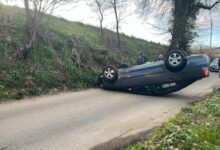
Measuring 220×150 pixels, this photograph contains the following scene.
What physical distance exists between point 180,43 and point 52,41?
49.1 ft

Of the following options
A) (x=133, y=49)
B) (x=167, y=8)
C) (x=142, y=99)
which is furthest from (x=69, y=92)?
(x=167, y=8)

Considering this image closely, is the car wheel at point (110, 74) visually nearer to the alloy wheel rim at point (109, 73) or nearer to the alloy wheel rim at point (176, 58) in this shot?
the alloy wheel rim at point (109, 73)

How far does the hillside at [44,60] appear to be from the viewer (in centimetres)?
1240

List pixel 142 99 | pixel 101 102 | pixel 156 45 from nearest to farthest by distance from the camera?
pixel 101 102 < pixel 142 99 < pixel 156 45

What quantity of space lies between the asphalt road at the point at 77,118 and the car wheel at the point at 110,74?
1357 millimetres

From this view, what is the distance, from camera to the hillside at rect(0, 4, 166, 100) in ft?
40.7

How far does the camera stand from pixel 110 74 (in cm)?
1458

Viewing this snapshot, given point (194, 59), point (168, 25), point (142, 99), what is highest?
point (168, 25)

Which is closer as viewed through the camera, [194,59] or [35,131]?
[35,131]

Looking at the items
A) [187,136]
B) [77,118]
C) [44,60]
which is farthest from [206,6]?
[187,136]

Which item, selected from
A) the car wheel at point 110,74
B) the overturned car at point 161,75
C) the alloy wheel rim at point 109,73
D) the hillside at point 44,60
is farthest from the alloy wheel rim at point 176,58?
the hillside at point 44,60

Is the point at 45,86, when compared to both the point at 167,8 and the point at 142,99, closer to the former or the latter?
the point at 142,99

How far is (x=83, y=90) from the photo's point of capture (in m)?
14.4

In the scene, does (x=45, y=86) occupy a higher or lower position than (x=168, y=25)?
lower
